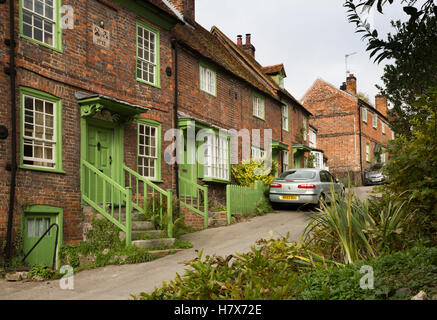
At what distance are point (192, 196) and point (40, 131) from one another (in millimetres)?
5915

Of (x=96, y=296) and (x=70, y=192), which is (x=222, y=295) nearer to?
(x=96, y=296)

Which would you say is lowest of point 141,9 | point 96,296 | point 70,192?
point 96,296

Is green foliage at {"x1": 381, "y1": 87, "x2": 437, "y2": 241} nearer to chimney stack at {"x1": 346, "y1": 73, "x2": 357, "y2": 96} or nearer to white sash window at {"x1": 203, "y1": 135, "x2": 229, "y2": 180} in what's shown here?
white sash window at {"x1": 203, "y1": 135, "x2": 229, "y2": 180}

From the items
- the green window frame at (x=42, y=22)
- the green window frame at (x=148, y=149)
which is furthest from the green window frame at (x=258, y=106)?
the green window frame at (x=42, y=22)

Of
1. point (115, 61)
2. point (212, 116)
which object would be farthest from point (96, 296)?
point (212, 116)

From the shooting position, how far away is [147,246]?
960 centimetres

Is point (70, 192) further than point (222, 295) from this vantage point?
Yes

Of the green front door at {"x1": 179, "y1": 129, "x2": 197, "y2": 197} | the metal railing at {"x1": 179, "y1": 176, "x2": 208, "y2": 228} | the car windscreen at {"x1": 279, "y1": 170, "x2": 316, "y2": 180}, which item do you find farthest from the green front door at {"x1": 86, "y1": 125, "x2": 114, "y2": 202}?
the car windscreen at {"x1": 279, "y1": 170, "x2": 316, "y2": 180}

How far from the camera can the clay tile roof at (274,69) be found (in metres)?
26.2

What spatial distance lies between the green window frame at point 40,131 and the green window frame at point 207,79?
285 inches

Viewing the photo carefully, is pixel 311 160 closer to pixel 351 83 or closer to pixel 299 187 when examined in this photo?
pixel 299 187

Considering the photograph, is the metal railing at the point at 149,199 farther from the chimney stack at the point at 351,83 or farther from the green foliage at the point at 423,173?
the chimney stack at the point at 351,83

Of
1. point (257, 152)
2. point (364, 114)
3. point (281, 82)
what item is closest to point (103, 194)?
point (257, 152)
